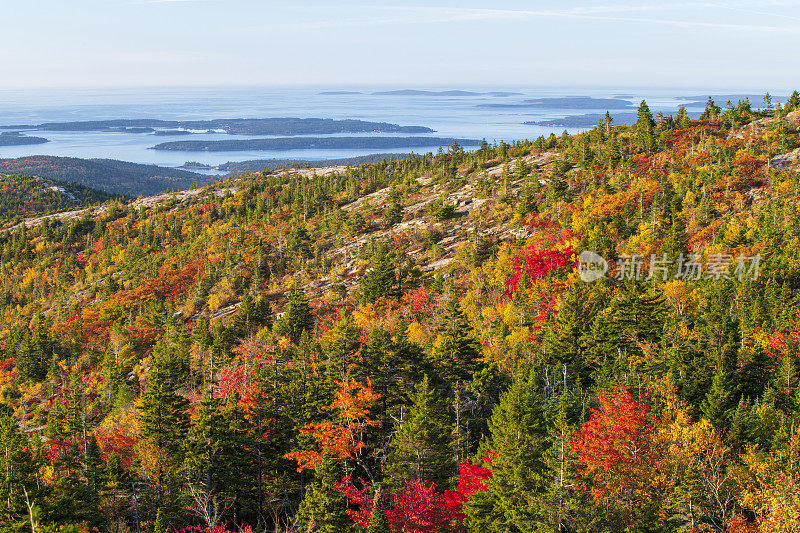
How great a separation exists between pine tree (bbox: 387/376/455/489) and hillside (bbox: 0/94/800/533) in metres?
0.18

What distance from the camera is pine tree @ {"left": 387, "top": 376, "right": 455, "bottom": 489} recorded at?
35625mm

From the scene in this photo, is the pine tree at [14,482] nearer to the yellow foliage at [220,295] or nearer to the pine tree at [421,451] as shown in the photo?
the pine tree at [421,451]

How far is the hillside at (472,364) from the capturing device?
3294 cm

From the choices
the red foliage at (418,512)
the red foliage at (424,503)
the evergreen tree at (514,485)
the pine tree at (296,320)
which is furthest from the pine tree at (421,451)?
the pine tree at (296,320)

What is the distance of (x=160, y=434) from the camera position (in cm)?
4238

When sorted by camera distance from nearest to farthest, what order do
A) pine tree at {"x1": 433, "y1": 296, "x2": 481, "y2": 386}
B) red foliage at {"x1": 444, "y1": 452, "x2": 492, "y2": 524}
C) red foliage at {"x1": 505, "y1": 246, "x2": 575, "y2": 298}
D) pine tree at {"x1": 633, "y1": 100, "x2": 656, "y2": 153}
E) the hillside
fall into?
the hillside, red foliage at {"x1": 444, "y1": 452, "x2": 492, "y2": 524}, pine tree at {"x1": 433, "y1": 296, "x2": 481, "y2": 386}, red foliage at {"x1": 505, "y1": 246, "x2": 575, "y2": 298}, pine tree at {"x1": 633, "y1": 100, "x2": 656, "y2": 153}

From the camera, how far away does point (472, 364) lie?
5188 cm

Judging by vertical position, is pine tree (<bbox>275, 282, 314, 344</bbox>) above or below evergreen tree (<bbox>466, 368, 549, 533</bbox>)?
below

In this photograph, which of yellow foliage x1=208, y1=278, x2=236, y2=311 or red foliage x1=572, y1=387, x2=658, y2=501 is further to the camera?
yellow foliage x1=208, y1=278, x2=236, y2=311

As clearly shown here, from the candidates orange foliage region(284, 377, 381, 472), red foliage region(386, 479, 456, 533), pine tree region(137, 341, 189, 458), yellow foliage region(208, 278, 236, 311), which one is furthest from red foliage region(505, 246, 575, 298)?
yellow foliage region(208, 278, 236, 311)

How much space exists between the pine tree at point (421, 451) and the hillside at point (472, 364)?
0.59ft

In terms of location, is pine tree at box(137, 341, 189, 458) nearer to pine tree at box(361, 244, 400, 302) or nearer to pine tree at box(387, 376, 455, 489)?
pine tree at box(387, 376, 455, 489)

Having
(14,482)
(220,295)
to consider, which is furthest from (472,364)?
(220,295)

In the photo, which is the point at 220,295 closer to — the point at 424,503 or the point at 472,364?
the point at 472,364
